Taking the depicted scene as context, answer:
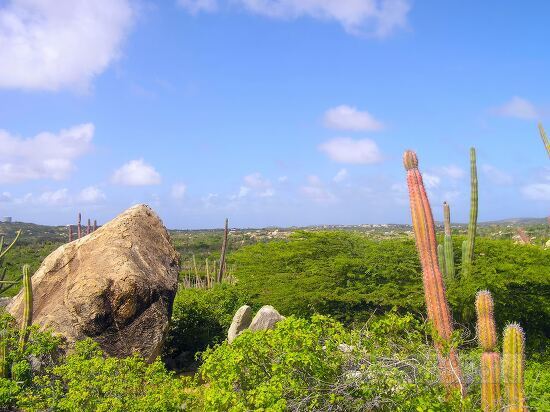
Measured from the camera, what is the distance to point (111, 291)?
9.25 metres

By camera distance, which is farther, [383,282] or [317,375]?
[383,282]

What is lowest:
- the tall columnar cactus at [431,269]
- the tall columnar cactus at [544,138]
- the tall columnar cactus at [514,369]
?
the tall columnar cactus at [514,369]

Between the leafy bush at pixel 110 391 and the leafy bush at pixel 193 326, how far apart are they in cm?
424

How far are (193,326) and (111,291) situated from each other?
353cm

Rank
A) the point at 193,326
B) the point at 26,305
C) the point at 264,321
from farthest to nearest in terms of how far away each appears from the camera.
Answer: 1. the point at 193,326
2. the point at 264,321
3. the point at 26,305

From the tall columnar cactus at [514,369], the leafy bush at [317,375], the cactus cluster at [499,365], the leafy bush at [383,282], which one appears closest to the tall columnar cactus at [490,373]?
the cactus cluster at [499,365]

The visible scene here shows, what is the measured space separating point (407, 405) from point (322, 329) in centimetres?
144

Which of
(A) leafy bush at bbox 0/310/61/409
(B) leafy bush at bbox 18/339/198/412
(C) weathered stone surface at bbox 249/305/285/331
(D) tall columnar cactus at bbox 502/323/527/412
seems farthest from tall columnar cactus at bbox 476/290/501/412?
(A) leafy bush at bbox 0/310/61/409

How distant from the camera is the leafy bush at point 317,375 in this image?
5.51 metres

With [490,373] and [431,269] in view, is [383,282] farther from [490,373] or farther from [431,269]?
[490,373]

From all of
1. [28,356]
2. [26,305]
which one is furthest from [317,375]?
[26,305]

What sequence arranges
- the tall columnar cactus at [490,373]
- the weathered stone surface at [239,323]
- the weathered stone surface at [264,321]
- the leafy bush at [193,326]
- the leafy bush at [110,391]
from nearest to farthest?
the tall columnar cactus at [490,373] < the leafy bush at [110,391] < the weathered stone surface at [264,321] < the weathered stone surface at [239,323] < the leafy bush at [193,326]

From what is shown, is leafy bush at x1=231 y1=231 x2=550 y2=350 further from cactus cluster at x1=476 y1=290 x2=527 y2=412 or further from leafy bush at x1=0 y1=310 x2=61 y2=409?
leafy bush at x1=0 y1=310 x2=61 y2=409

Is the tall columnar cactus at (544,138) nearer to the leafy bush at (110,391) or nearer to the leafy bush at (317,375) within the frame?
the leafy bush at (317,375)
